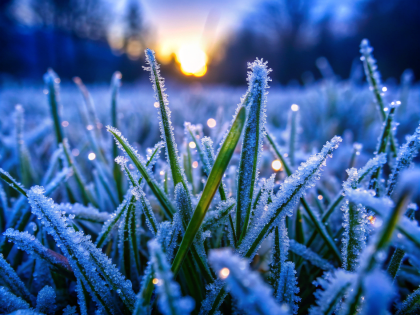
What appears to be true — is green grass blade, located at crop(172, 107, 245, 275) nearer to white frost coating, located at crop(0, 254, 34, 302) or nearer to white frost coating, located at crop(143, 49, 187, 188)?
white frost coating, located at crop(143, 49, 187, 188)

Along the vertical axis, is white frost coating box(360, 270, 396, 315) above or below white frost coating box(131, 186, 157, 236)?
below

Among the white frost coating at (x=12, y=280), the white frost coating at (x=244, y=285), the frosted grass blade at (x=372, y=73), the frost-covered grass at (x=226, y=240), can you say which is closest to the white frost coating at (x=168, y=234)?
the frost-covered grass at (x=226, y=240)

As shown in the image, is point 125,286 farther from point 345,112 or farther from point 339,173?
point 345,112

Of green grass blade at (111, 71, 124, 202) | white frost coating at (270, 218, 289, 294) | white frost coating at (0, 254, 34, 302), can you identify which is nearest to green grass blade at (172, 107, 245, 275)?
white frost coating at (270, 218, 289, 294)

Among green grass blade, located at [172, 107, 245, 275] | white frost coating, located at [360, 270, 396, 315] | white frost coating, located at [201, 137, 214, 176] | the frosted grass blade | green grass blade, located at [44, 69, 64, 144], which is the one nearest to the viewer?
white frost coating, located at [360, 270, 396, 315]

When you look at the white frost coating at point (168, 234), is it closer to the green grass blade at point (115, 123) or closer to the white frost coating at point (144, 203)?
the white frost coating at point (144, 203)
